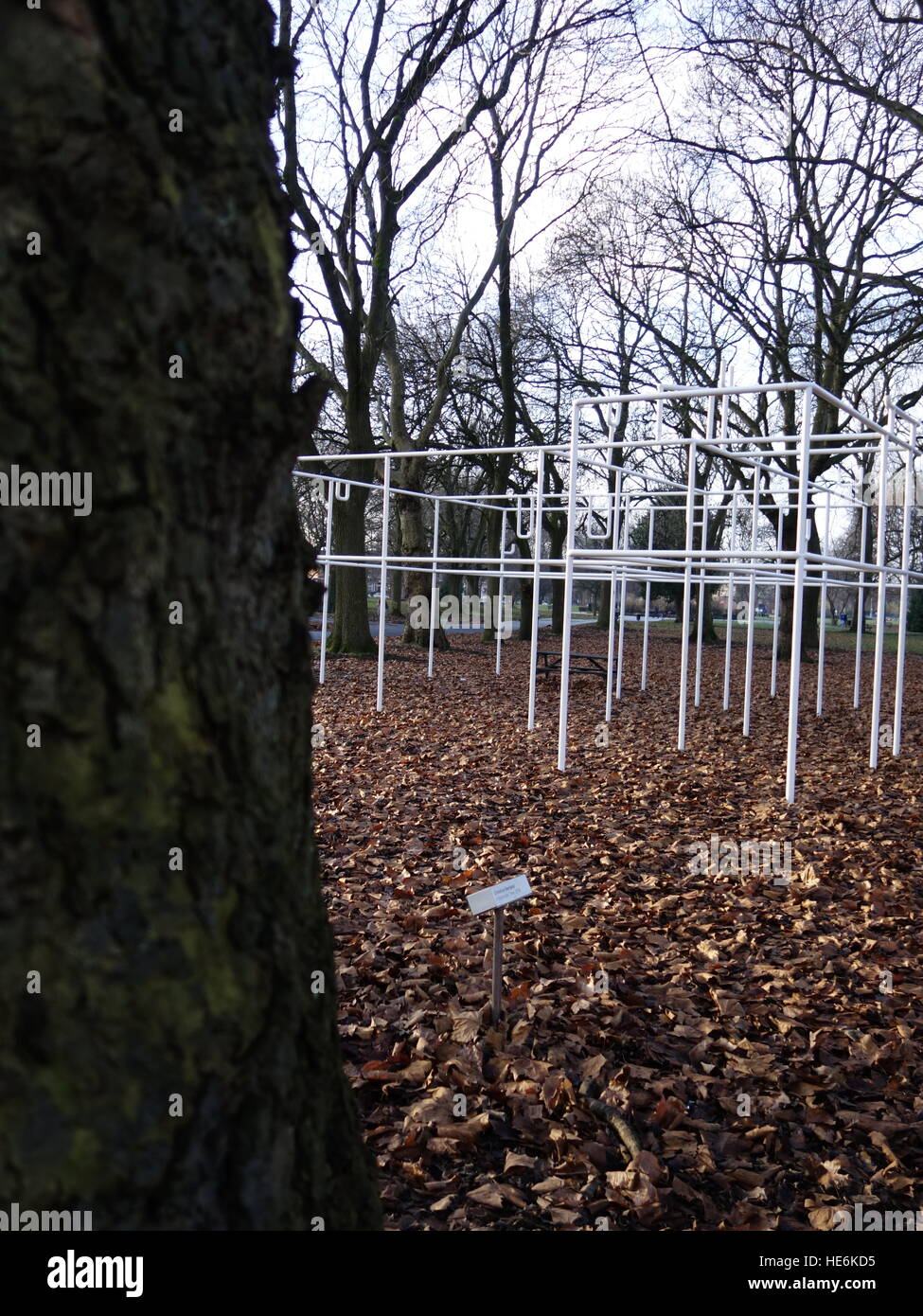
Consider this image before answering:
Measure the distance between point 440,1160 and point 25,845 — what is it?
4.47ft

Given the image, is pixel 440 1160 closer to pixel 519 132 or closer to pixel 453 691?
pixel 453 691

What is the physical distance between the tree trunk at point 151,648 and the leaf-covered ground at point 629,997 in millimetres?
952

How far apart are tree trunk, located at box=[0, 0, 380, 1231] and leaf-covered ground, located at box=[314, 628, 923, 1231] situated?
3.12ft

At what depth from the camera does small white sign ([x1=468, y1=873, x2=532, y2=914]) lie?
2.24m

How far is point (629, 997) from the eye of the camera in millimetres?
2617

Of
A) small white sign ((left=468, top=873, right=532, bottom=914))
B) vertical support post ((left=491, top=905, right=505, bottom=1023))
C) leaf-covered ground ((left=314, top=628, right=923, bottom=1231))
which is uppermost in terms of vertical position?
small white sign ((left=468, top=873, right=532, bottom=914))

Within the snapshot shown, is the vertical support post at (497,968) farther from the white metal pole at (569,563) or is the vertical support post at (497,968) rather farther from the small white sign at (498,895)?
the white metal pole at (569,563)

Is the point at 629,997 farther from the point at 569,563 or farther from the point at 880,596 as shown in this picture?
the point at 880,596

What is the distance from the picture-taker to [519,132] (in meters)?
13.6

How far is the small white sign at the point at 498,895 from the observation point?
7.36 feet

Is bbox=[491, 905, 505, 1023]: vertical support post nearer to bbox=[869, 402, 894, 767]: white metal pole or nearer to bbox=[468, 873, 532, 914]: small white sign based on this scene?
bbox=[468, 873, 532, 914]: small white sign

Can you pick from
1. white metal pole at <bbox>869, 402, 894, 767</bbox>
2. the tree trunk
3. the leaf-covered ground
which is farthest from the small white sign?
white metal pole at <bbox>869, 402, 894, 767</bbox>

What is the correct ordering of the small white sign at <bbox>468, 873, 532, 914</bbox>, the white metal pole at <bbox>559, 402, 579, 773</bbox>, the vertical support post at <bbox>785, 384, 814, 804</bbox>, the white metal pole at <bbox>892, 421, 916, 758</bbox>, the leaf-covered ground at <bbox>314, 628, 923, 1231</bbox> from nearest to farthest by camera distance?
the leaf-covered ground at <bbox>314, 628, 923, 1231</bbox>
the small white sign at <bbox>468, 873, 532, 914</bbox>
the vertical support post at <bbox>785, 384, 814, 804</bbox>
the white metal pole at <bbox>559, 402, 579, 773</bbox>
the white metal pole at <bbox>892, 421, 916, 758</bbox>

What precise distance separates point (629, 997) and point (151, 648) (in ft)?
6.71
